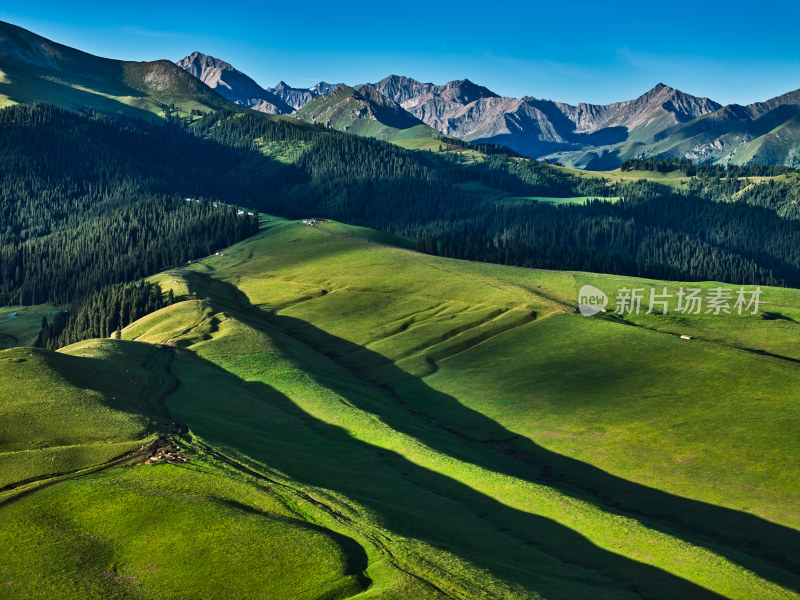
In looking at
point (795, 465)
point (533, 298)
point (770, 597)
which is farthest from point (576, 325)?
point (770, 597)

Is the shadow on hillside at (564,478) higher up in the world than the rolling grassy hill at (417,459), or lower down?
lower down

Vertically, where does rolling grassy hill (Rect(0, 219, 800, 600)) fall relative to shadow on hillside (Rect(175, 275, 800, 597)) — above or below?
above

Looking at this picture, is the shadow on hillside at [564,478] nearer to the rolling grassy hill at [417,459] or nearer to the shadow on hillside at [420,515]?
the rolling grassy hill at [417,459]

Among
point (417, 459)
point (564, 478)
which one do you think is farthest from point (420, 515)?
point (564, 478)

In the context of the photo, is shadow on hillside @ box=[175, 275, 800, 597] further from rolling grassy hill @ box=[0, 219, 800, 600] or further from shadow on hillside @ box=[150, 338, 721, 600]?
shadow on hillside @ box=[150, 338, 721, 600]

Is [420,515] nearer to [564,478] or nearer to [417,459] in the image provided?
[417,459]

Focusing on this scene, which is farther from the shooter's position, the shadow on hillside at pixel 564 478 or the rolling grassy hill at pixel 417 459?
the shadow on hillside at pixel 564 478

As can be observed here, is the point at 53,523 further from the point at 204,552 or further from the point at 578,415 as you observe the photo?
the point at 578,415
